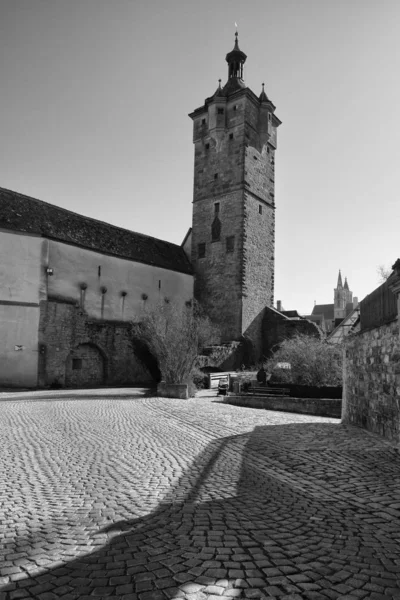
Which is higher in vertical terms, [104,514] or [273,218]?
[273,218]

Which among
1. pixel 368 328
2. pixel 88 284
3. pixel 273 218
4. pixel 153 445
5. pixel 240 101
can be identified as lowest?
pixel 153 445

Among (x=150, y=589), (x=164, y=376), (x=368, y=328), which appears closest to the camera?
(x=150, y=589)

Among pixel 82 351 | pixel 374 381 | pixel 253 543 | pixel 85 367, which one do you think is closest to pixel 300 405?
pixel 374 381

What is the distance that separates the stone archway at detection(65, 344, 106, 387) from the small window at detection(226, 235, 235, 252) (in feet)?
39.7

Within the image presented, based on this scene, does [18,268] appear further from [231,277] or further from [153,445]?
[153,445]

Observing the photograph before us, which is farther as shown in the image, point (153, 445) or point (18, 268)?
point (18, 268)

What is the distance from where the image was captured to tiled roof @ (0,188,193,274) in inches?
995

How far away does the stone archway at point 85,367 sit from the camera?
25.5 m

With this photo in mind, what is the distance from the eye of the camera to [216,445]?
8000 mm

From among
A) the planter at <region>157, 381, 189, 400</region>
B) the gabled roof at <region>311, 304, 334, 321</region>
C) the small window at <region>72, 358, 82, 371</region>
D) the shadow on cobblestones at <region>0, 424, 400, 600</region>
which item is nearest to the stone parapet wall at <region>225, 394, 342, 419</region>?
the planter at <region>157, 381, 189, 400</region>

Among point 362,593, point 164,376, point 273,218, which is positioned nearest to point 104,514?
point 362,593

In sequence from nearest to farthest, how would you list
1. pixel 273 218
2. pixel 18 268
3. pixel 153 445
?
pixel 153 445 < pixel 18 268 < pixel 273 218

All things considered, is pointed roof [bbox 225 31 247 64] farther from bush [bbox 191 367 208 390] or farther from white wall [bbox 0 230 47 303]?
bush [bbox 191 367 208 390]

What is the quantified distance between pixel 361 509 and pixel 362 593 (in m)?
1.81
